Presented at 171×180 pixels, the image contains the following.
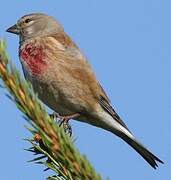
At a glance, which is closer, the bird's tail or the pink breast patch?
the bird's tail

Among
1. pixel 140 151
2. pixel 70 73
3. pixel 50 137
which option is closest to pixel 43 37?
pixel 70 73

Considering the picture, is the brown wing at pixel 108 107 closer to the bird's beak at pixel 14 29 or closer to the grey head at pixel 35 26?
the grey head at pixel 35 26

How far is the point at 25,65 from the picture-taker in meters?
4.62

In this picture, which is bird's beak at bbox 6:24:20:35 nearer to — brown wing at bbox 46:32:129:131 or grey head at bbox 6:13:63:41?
grey head at bbox 6:13:63:41

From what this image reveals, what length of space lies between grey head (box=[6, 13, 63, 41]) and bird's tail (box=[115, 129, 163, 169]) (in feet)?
5.27

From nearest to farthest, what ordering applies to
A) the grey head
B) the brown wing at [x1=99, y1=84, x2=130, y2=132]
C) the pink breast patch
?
the pink breast patch
the brown wing at [x1=99, y1=84, x2=130, y2=132]
the grey head

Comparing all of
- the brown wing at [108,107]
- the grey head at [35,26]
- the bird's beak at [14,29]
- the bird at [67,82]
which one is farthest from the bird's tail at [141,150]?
the bird's beak at [14,29]

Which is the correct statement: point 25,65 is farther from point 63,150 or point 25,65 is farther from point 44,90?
point 63,150

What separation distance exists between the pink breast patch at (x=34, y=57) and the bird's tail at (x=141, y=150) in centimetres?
114

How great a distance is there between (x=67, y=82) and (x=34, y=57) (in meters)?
0.45

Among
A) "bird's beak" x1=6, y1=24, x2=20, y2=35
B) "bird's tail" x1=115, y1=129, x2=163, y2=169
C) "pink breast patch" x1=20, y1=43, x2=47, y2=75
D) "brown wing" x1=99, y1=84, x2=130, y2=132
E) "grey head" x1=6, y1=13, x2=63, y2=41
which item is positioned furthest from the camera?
"bird's beak" x1=6, y1=24, x2=20, y2=35

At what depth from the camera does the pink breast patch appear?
14.9ft

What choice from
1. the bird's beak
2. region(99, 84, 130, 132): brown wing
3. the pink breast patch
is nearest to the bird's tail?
region(99, 84, 130, 132): brown wing

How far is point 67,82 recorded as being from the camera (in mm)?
4781
